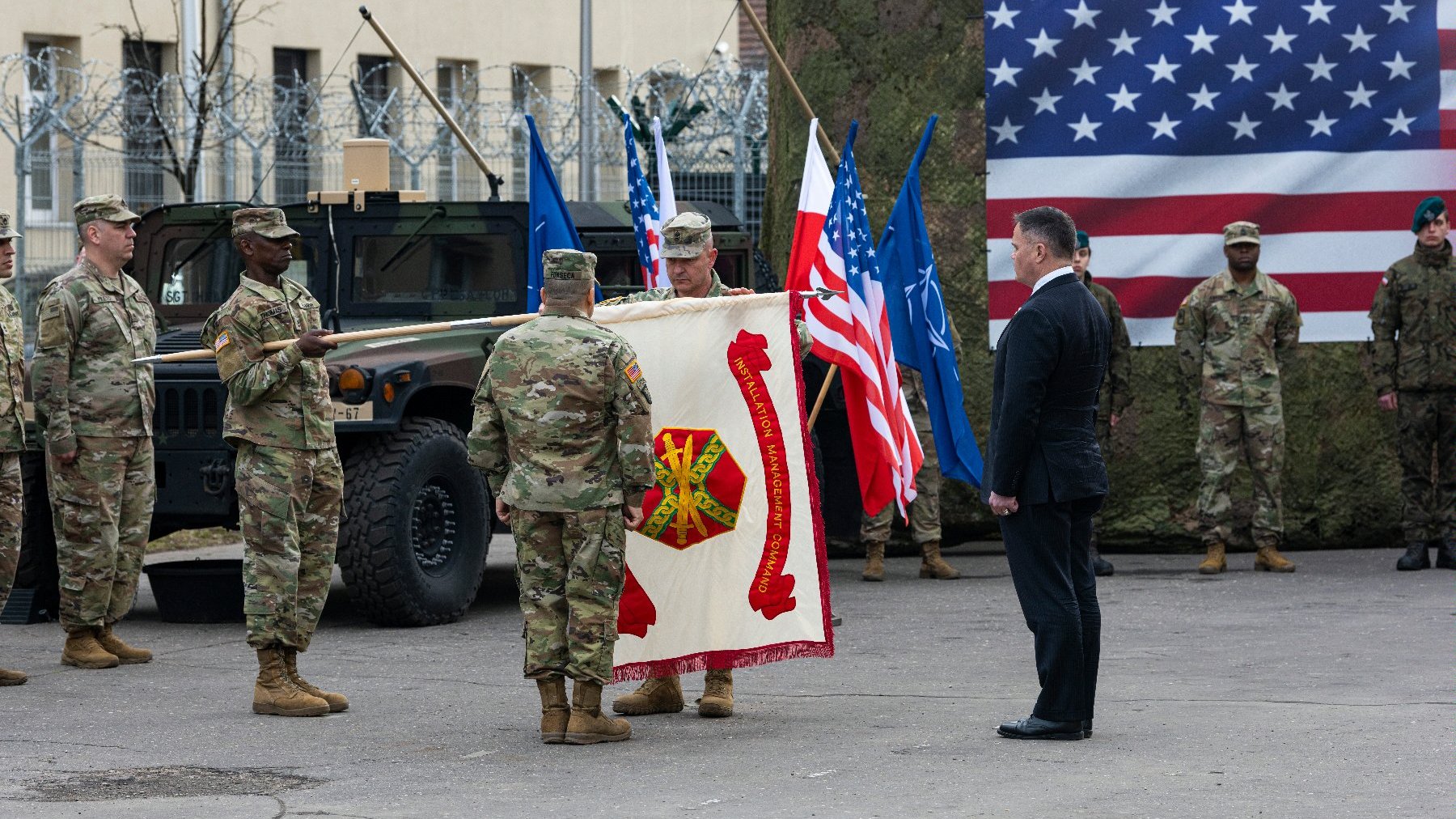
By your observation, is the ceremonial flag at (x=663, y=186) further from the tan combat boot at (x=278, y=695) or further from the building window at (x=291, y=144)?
the building window at (x=291, y=144)

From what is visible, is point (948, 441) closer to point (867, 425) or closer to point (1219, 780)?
point (867, 425)

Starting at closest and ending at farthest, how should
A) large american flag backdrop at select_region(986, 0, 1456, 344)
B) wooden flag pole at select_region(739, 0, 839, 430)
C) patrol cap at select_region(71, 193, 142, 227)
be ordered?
patrol cap at select_region(71, 193, 142, 227), wooden flag pole at select_region(739, 0, 839, 430), large american flag backdrop at select_region(986, 0, 1456, 344)

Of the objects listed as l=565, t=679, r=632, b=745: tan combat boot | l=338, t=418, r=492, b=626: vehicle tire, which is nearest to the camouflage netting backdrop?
l=338, t=418, r=492, b=626: vehicle tire

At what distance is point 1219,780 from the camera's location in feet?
18.3

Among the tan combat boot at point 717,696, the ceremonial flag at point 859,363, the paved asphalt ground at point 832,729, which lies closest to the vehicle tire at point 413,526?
the paved asphalt ground at point 832,729

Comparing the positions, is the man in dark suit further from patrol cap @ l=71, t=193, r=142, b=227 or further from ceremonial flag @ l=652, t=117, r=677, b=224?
patrol cap @ l=71, t=193, r=142, b=227

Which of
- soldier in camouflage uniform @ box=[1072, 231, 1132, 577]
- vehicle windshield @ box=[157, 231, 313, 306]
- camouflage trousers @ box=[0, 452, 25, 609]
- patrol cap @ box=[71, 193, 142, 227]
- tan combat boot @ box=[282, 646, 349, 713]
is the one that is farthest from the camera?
soldier in camouflage uniform @ box=[1072, 231, 1132, 577]

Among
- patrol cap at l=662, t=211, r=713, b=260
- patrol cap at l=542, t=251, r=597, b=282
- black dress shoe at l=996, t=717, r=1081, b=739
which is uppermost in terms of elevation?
patrol cap at l=662, t=211, r=713, b=260

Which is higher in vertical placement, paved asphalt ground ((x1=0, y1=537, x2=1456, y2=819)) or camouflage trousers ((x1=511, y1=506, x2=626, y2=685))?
camouflage trousers ((x1=511, y1=506, x2=626, y2=685))

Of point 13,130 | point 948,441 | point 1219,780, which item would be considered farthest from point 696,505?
point 13,130

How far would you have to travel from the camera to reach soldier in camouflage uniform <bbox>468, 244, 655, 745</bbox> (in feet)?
20.6

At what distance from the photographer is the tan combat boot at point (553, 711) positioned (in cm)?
634

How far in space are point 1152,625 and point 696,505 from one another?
8.96 ft

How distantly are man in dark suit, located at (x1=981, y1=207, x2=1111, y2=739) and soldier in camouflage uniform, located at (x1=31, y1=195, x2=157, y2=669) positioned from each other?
11.9 ft
